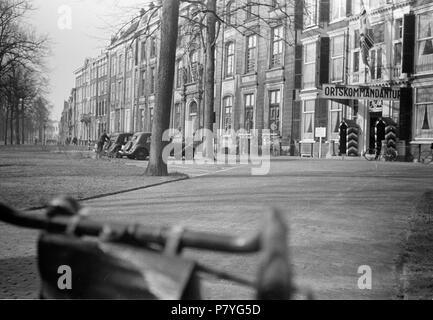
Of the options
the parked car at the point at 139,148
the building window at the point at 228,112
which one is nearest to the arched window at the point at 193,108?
the building window at the point at 228,112

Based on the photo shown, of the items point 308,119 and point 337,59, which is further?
point 308,119

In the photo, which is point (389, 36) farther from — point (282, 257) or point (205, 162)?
point (282, 257)

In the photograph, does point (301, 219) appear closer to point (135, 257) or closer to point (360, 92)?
point (135, 257)

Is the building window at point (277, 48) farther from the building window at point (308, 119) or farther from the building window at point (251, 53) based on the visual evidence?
the building window at point (308, 119)

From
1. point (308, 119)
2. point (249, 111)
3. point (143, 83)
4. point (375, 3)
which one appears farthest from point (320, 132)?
point (143, 83)

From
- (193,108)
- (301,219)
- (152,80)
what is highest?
(152,80)

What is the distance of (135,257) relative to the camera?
968 millimetres

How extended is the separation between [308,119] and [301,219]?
20.2 meters

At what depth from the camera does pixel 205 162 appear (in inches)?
739

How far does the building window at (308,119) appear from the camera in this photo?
2522 centimetres

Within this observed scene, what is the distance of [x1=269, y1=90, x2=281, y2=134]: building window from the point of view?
91.8ft

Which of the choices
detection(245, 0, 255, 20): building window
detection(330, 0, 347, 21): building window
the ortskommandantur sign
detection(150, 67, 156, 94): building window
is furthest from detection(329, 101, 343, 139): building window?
detection(150, 67, 156, 94): building window
